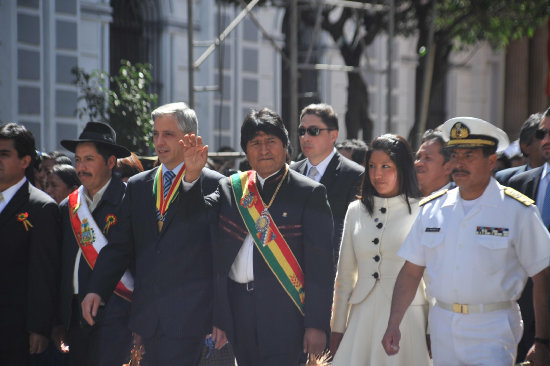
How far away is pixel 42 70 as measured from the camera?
13891 mm

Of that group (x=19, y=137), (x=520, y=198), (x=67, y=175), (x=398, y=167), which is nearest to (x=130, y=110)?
(x=67, y=175)

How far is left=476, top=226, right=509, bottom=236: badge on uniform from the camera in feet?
15.0

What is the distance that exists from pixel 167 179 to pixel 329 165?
6.08 ft

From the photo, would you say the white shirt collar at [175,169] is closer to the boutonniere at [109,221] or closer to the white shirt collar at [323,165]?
the boutonniere at [109,221]

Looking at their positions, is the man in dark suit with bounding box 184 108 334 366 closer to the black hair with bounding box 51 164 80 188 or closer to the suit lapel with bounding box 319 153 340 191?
the suit lapel with bounding box 319 153 340 191

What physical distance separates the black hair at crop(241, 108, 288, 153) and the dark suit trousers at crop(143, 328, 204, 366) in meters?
1.14

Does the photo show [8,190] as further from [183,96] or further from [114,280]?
[183,96]

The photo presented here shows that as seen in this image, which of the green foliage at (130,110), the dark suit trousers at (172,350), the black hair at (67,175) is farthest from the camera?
the green foliage at (130,110)

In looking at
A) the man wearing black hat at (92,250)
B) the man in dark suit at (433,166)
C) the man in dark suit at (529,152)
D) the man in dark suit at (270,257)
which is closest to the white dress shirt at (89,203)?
the man wearing black hat at (92,250)

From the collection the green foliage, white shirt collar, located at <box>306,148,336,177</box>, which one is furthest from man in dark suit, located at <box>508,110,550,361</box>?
the green foliage

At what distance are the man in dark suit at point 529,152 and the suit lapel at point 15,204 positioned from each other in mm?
3287

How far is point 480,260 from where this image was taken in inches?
180

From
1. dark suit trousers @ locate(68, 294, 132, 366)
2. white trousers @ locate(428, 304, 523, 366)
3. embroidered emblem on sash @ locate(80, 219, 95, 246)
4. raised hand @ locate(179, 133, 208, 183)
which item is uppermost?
raised hand @ locate(179, 133, 208, 183)

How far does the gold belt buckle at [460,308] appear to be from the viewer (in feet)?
15.1
